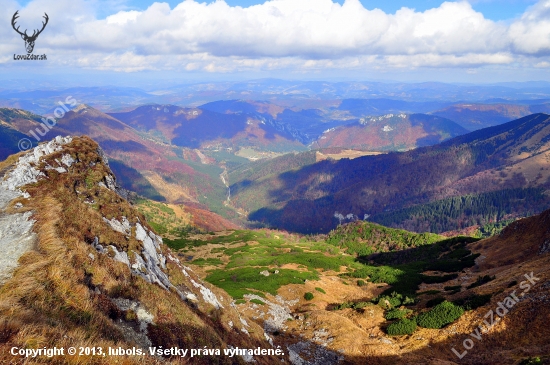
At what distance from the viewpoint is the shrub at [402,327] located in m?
31.8

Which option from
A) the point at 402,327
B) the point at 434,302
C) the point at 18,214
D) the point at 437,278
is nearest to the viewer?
the point at 18,214

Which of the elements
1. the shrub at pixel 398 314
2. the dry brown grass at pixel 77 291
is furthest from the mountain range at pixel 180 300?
the shrub at pixel 398 314

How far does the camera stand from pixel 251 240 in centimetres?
11731

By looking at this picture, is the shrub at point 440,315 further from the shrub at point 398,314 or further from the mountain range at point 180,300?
the shrub at point 398,314

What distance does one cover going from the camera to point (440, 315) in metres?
31.7

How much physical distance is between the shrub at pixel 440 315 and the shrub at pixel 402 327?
0.89 m

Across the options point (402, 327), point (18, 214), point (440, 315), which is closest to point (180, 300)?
point (18, 214)

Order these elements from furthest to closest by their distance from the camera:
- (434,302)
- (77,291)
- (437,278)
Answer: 1. (437,278)
2. (434,302)
3. (77,291)

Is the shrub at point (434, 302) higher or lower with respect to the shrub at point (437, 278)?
higher

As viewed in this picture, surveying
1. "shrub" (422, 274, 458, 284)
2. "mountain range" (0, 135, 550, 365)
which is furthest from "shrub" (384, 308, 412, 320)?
"shrub" (422, 274, 458, 284)

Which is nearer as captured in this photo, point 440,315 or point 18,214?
point 18,214

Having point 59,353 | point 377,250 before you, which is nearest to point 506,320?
point 59,353

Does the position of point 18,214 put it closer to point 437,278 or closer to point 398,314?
point 398,314

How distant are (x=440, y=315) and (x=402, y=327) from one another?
4.09 metres
